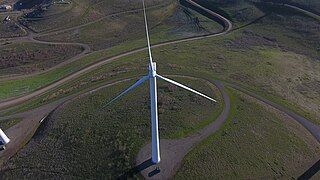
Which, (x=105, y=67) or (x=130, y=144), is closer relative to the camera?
(x=130, y=144)

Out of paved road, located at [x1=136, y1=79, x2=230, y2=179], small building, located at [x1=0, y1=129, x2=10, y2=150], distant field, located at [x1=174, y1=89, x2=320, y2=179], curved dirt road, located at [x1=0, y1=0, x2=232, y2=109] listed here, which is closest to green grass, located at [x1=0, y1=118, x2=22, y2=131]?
small building, located at [x1=0, y1=129, x2=10, y2=150]

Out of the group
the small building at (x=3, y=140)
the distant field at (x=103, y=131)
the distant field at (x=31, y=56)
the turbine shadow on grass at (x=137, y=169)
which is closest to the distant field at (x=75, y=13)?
the distant field at (x=31, y=56)

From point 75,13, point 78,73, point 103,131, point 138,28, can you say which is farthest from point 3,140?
point 75,13

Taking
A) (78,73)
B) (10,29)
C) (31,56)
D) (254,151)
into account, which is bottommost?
(254,151)

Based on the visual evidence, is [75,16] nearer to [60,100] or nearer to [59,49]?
[59,49]

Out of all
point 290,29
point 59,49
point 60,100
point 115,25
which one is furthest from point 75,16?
point 290,29

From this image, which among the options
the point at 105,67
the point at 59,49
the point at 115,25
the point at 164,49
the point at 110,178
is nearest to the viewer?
the point at 110,178

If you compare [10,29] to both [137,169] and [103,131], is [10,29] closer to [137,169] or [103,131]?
[103,131]
